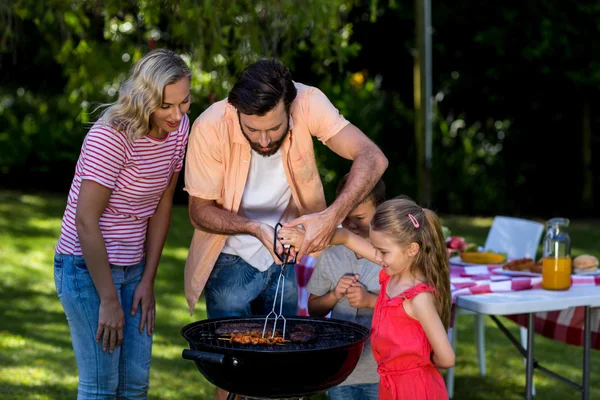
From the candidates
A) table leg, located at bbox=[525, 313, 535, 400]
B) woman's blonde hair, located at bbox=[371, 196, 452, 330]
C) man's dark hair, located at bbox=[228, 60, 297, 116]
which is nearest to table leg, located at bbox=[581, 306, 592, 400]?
table leg, located at bbox=[525, 313, 535, 400]

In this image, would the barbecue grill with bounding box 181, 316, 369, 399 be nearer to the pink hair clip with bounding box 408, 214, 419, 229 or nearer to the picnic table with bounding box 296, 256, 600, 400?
the pink hair clip with bounding box 408, 214, 419, 229

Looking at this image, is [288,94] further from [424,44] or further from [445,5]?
[445,5]

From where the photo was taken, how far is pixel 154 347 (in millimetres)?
5711

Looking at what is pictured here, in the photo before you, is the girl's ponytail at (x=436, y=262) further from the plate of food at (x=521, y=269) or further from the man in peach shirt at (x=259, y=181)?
the plate of food at (x=521, y=269)

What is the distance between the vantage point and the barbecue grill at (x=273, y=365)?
2.37 meters

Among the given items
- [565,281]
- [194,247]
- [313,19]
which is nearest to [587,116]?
[313,19]

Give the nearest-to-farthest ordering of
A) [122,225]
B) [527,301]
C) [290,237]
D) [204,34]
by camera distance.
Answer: [290,237]
[122,225]
[527,301]
[204,34]

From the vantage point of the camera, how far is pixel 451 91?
35.9 ft

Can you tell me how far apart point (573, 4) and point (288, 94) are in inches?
331

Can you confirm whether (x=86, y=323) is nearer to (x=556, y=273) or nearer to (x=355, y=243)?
(x=355, y=243)

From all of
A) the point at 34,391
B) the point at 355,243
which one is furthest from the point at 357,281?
the point at 34,391

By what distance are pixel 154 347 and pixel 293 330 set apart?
3094 millimetres

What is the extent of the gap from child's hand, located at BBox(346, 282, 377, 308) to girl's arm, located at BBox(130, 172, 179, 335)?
2.23 feet

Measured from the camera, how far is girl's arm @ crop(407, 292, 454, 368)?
2.77m
